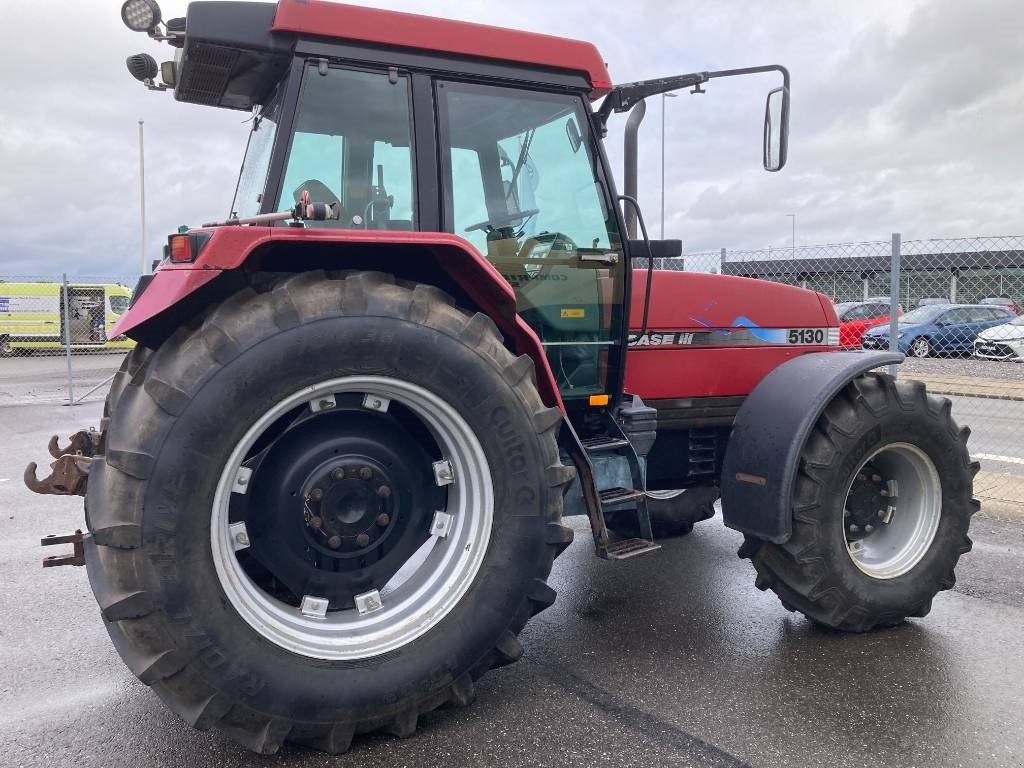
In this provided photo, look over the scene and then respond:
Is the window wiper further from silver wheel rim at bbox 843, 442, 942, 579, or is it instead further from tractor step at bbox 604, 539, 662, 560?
silver wheel rim at bbox 843, 442, 942, 579

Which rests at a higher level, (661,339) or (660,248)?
(660,248)

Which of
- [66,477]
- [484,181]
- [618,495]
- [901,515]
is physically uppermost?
[484,181]

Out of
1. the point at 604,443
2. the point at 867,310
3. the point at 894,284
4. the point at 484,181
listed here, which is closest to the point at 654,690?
the point at 604,443

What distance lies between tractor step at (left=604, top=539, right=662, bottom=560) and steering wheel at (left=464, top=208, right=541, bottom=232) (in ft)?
4.58

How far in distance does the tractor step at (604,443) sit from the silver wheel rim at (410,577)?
73cm

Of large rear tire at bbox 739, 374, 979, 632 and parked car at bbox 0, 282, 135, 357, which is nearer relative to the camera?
large rear tire at bbox 739, 374, 979, 632

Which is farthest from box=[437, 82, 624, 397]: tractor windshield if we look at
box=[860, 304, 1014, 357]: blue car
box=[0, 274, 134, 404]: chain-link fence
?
box=[0, 274, 134, 404]: chain-link fence

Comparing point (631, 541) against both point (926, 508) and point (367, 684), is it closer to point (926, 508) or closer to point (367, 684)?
point (367, 684)

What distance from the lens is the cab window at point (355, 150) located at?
291 cm

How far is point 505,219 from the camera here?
3270 mm

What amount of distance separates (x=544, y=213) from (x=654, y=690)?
78.3 inches

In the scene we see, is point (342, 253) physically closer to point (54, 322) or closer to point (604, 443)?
point (604, 443)

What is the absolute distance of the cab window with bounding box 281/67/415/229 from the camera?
2.91 meters

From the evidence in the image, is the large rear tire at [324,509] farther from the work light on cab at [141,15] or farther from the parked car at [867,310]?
the parked car at [867,310]
